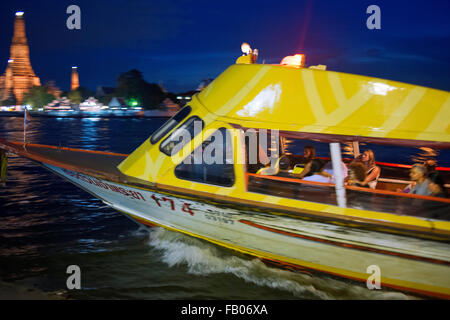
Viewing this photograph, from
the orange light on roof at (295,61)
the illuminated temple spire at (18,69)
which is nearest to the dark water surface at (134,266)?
the orange light on roof at (295,61)

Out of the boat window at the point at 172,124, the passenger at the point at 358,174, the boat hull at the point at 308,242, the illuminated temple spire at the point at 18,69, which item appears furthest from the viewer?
the illuminated temple spire at the point at 18,69

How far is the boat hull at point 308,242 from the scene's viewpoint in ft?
12.6

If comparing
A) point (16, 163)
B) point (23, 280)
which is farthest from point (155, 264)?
point (16, 163)

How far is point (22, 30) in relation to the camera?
129 m

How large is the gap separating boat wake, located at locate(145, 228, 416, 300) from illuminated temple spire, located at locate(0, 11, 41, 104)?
5431 inches

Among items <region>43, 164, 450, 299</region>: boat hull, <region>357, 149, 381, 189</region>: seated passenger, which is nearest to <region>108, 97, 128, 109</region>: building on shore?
<region>43, 164, 450, 299</region>: boat hull

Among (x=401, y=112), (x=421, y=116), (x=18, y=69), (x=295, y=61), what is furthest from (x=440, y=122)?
(x=18, y=69)

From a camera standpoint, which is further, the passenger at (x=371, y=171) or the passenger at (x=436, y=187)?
the passenger at (x=371, y=171)

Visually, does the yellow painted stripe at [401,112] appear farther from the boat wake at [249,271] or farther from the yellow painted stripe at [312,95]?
the boat wake at [249,271]

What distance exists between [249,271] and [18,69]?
145 m

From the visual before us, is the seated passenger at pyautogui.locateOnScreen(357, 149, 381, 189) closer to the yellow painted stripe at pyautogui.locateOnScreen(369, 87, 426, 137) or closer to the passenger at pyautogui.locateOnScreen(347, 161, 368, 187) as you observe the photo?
the passenger at pyautogui.locateOnScreen(347, 161, 368, 187)

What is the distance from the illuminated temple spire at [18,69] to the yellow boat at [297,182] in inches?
5452

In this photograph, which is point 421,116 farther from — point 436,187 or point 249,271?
point 249,271

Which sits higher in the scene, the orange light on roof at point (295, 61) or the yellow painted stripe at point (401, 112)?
the orange light on roof at point (295, 61)
